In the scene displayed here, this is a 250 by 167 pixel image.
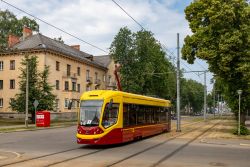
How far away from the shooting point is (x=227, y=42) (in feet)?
104

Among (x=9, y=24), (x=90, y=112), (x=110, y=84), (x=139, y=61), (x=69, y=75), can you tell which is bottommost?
(x=90, y=112)

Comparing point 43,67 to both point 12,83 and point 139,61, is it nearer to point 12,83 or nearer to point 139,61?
point 12,83

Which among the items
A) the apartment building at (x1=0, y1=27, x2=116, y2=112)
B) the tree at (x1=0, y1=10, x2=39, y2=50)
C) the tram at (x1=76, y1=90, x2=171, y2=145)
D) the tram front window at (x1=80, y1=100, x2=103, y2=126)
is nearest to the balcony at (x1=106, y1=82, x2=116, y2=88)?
the apartment building at (x1=0, y1=27, x2=116, y2=112)

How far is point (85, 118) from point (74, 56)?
4770cm

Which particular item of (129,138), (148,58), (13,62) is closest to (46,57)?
(13,62)

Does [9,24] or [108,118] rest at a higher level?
[9,24]

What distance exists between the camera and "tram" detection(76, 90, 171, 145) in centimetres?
1889

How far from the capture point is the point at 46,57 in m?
58.7

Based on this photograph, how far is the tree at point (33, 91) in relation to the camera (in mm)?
45719

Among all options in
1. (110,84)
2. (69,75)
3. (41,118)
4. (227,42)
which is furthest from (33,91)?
(110,84)

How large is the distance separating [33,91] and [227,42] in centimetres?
2336

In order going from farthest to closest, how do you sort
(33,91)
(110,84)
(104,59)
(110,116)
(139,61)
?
(104,59)
(110,84)
(139,61)
(33,91)
(110,116)

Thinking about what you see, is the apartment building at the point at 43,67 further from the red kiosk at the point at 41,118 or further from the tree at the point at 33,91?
the red kiosk at the point at 41,118

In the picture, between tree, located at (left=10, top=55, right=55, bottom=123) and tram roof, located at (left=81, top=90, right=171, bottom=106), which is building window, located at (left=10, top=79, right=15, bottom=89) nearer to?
tree, located at (left=10, top=55, right=55, bottom=123)
